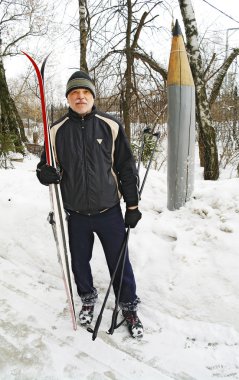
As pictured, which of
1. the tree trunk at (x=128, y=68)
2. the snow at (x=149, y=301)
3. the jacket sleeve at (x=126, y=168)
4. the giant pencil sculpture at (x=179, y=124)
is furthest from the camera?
the tree trunk at (x=128, y=68)

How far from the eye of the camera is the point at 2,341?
239 centimetres

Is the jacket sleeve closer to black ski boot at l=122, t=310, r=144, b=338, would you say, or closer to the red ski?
the red ski

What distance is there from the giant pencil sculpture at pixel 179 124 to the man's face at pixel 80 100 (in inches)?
54.2

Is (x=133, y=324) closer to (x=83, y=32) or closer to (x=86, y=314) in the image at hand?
(x=86, y=314)

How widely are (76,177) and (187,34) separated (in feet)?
12.9

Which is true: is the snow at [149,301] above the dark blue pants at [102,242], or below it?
below

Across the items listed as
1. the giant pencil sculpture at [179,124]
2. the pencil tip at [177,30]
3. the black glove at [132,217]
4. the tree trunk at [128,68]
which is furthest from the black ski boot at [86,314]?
the tree trunk at [128,68]

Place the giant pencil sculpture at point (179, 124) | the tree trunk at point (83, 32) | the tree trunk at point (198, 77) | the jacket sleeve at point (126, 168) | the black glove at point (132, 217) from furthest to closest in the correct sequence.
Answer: the tree trunk at point (83, 32), the tree trunk at point (198, 77), the giant pencil sculpture at point (179, 124), the black glove at point (132, 217), the jacket sleeve at point (126, 168)

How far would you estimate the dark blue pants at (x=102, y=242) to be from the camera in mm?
2420

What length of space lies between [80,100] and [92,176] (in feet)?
1.78

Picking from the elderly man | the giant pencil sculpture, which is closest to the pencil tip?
the giant pencil sculpture

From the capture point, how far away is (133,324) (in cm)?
250

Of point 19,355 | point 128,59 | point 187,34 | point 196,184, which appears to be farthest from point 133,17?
point 19,355

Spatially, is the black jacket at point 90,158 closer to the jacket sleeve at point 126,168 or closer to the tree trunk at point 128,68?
the jacket sleeve at point 126,168
